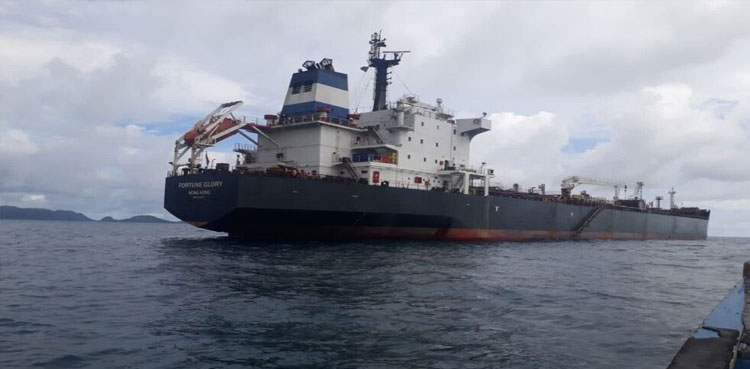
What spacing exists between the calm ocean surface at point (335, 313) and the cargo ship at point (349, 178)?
20.1ft

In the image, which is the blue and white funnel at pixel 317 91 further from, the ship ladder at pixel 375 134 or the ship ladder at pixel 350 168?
the ship ladder at pixel 350 168

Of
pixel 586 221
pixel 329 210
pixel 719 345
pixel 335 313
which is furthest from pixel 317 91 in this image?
pixel 719 345

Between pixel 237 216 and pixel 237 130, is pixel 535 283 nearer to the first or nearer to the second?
pixel 237 216

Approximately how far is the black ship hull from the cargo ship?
5cm

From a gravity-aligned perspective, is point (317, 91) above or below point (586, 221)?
above

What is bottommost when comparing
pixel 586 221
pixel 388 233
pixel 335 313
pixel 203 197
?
pixel 335 313

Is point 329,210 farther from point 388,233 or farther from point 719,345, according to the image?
point 719,345

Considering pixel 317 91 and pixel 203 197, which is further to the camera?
pixel 317 91

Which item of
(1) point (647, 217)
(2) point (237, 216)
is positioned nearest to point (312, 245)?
(2) point (237, 216)

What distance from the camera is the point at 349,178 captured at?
2845 centimetres

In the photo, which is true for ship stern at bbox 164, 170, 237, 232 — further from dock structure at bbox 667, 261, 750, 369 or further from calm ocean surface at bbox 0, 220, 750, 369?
dock structure at bbox 667, 261, 750, 369

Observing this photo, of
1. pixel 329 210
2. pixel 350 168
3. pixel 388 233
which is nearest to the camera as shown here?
pixel 329 210

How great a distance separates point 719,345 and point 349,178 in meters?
24.0

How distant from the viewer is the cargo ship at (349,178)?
82.3 ft
